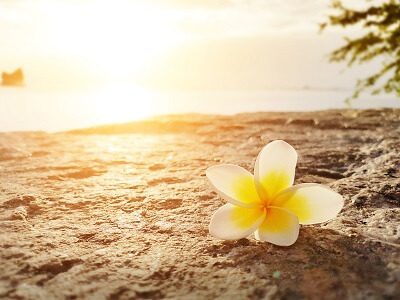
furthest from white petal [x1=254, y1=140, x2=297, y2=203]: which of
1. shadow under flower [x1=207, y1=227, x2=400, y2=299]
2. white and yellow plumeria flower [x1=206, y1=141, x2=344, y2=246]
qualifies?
shadow under flower [x1=207, y1=227, x2=400, y2=299]

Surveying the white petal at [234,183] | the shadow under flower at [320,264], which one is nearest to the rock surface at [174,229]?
the shadow under flower at [320,264]

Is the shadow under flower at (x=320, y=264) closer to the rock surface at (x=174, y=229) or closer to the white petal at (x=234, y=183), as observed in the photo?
the rock surface at (x=174, y=229)

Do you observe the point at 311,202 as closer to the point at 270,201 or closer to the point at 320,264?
the point at 270,201

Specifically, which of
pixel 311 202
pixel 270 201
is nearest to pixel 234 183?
pixel 270 201

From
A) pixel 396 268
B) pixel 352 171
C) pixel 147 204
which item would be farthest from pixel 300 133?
pixel 396 268

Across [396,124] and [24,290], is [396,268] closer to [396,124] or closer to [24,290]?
[24,290]

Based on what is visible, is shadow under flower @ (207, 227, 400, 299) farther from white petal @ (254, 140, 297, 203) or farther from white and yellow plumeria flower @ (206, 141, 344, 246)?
white petal @ (254, 140, 297, 203)

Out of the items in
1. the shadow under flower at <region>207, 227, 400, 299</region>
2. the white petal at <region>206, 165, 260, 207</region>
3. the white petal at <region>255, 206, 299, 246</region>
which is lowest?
the shadow under flower at <region>207, 227, 400, 299</region>
